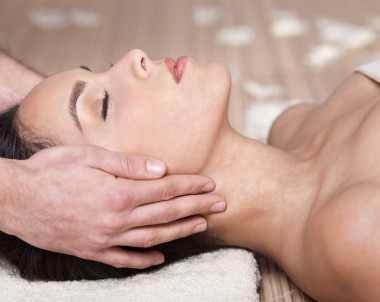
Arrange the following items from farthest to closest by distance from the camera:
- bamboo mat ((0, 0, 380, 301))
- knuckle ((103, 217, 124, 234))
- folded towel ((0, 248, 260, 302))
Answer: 1. bamboo mat ((0, 0, 380, 301))
2. folded towel ((0, 248, 260, 302))
3. knuckle ((103, 217, 124, 234))

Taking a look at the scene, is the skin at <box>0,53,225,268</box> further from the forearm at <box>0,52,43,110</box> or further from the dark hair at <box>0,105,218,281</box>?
the forearm at <box>0,52,43,110</box>

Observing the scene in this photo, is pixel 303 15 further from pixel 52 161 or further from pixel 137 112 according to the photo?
pixel 52 161

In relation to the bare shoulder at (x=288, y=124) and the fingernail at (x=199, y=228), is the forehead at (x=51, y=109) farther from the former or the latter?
the bare shoulder at (x=288, y=124)

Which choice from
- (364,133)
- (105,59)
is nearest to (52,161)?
(364,133)

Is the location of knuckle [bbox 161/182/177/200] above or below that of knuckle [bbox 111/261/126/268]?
above

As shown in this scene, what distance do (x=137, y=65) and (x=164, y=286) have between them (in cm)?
58

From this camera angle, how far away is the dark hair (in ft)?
5.32

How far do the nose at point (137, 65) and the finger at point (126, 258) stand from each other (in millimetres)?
453

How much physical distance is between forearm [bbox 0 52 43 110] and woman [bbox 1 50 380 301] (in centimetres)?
45

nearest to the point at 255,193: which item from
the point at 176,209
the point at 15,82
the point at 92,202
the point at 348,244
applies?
the point at 176,209

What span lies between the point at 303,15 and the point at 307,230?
1.92 meters

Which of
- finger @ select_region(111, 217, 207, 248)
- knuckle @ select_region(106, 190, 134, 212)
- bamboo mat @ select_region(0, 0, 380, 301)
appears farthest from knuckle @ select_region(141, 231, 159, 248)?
bamboo mat @ select_region(0, 0, 380, 301)

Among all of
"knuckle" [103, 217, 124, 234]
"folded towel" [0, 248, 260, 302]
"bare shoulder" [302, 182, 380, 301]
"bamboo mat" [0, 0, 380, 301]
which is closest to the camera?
"bare shoulder" [302, 182, 380, 301]

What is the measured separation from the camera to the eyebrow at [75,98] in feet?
5.18
